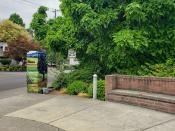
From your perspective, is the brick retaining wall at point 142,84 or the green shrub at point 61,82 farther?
the green shrub at point 61,82

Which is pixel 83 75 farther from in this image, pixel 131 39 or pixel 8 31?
pixel 8 31

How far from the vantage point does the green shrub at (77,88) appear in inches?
606

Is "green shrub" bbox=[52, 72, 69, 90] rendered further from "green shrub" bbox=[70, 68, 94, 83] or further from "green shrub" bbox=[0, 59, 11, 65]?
"green shrub" bbox=[0, 59, 11, 65]

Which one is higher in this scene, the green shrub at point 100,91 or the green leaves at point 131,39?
the green leaves at point 131,39

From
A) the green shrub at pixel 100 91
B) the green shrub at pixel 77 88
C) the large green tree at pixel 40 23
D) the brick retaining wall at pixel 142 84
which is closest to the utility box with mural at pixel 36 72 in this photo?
the green shrub at pixel 77 88

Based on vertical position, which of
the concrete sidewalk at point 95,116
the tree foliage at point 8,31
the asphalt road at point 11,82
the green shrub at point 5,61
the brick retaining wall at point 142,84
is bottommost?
the concrete sidewalk at point 95,116

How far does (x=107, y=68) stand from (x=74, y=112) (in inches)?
225

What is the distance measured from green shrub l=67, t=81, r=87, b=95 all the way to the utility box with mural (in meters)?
1.43

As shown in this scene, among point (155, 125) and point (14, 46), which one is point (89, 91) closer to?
point (155, 125)

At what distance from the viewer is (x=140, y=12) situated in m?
14.2

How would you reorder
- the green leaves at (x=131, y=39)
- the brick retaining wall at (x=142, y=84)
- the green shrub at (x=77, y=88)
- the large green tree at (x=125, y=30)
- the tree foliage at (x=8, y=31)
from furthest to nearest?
the tree foliage at (x=8, y=31)
the green shrub at (x=77, y=88)
the large green tree at (x=125, y=30)
the green leaves at (x=131, y=39)
the brick retaining wall at (x=142, y=84)

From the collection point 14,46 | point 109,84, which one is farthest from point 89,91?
point 14,46

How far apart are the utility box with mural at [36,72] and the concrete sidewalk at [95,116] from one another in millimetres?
2910

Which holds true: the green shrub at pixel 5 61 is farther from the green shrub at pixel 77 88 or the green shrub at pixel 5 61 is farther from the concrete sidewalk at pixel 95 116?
the concrete sidewalk at pixel 95 116
